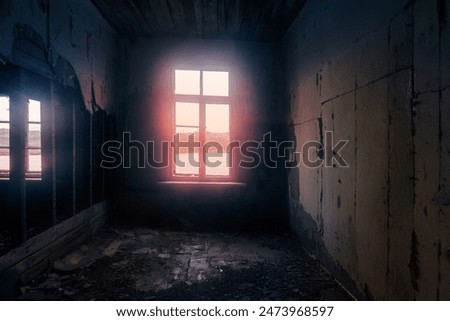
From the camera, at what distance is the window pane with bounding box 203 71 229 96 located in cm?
455

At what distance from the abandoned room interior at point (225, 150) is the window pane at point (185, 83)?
24mm

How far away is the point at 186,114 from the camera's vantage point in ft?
15.0

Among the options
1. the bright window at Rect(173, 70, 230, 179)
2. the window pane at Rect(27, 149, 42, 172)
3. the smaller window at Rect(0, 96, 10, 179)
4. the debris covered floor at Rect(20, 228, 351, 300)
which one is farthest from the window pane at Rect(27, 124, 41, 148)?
the bright window at Rect(173, 70, 230, 179)

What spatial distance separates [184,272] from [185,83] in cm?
303

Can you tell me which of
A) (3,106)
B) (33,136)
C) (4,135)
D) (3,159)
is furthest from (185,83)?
(3,159)

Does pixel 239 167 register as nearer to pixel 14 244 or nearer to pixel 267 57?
pixel 267 57

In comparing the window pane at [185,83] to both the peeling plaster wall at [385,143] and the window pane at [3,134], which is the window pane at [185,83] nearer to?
the peeling plaster wall at [385,143]

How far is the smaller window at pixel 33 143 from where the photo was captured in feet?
13.1

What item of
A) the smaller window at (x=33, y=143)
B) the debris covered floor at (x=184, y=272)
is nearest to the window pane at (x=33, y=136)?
the smaller window at (x=33, y=143)

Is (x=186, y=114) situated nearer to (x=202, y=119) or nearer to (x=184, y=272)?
(x=202, y=119)

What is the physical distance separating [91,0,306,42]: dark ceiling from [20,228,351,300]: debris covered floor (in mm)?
3067

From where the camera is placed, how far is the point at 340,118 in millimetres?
2463

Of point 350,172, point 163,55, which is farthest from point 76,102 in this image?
point 350,172

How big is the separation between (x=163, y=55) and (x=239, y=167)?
7.23 ft
